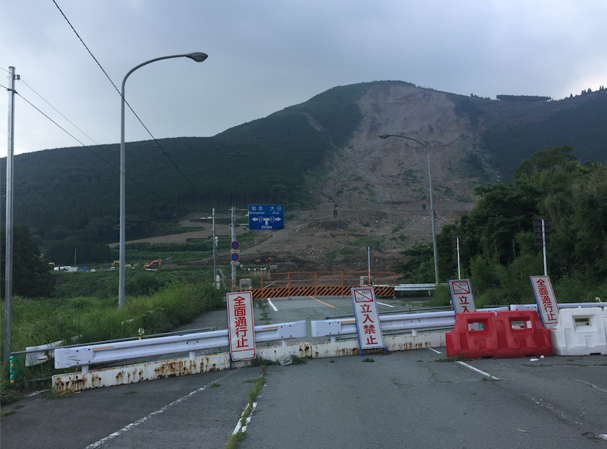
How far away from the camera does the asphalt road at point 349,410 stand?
17.6 ft

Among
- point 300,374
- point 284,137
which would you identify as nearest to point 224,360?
point 300,374

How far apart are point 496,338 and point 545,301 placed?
311 centimetres

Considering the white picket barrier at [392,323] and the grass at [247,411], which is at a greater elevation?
the white picket barrier at [392,323]

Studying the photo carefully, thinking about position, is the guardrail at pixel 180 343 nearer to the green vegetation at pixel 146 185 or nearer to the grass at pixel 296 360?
the grass at pixel 296 360

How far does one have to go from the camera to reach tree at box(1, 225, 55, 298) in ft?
129

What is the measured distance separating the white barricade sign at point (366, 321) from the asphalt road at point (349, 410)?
1219 mm

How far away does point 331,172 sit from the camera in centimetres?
15000

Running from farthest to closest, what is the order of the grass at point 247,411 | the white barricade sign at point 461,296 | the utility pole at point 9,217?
the white barricade sign at point 461,296 < the utility pole at point 9,217 < the grass at point 247,411

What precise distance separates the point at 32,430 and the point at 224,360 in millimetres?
3956

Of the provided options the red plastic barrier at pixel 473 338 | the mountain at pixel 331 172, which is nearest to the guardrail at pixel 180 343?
the red plastic barrier at pixel 473 338

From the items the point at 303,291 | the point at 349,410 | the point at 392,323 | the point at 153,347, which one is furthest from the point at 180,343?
the point at 303,291

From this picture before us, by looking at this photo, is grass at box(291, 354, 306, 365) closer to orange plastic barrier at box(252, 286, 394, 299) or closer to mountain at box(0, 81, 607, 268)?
orange plastic barrier at box(252, 286, 394, 299)

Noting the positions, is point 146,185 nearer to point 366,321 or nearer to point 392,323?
point 392,323

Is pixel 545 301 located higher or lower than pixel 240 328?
higher
